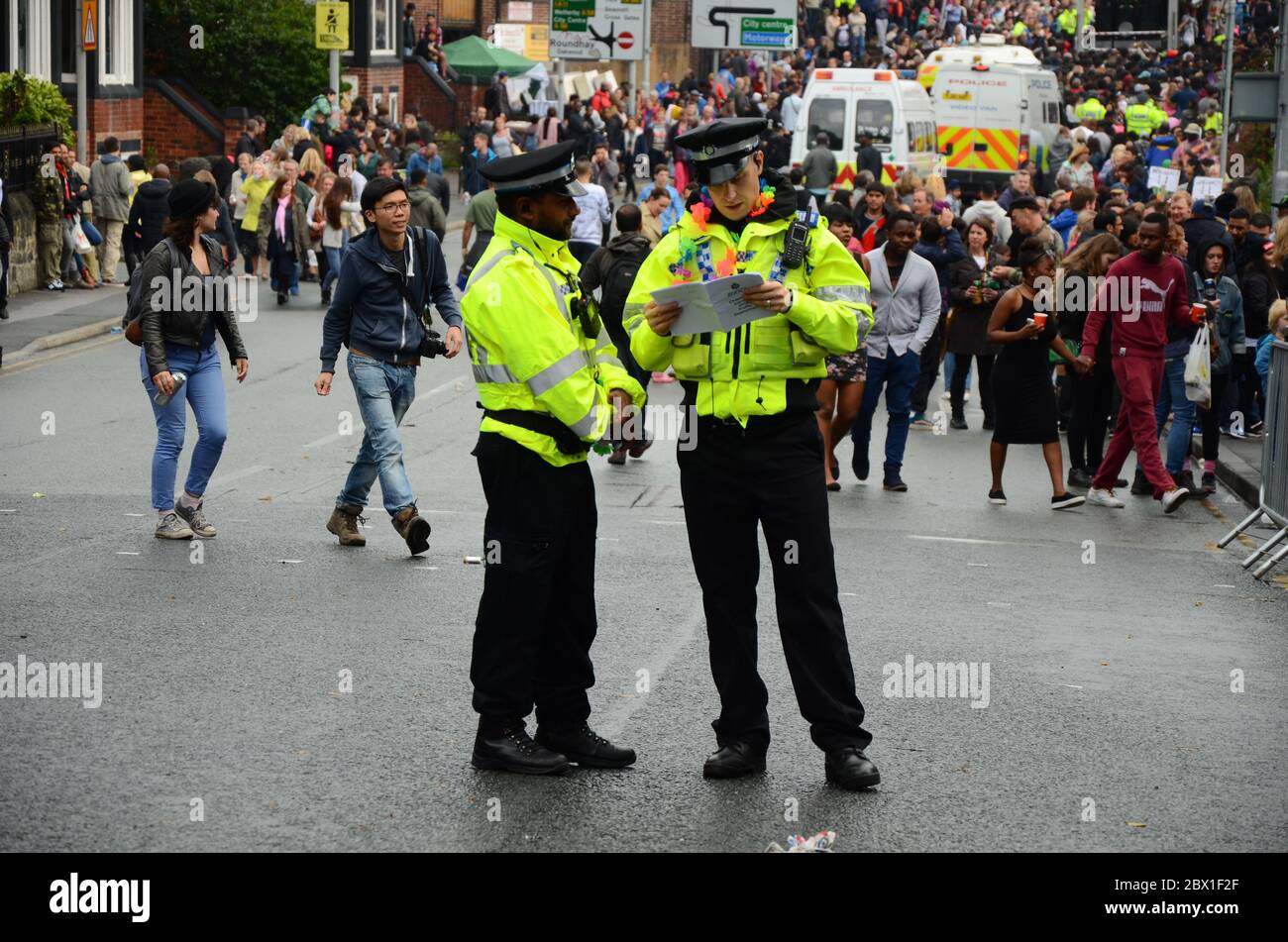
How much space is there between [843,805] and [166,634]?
3.40m

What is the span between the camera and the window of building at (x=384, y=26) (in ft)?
149

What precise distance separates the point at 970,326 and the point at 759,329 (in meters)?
9.73

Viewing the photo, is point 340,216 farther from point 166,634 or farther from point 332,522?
point 166,634

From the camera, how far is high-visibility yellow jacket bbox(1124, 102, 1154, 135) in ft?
126

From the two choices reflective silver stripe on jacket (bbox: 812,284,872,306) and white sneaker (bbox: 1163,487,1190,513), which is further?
white sneaker (bbox: 1163,487,1190,513)

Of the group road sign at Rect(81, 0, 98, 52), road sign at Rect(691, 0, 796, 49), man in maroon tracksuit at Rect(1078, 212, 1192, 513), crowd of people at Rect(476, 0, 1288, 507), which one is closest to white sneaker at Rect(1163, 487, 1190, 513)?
man in maroon tracksuit at Rect(1078, 212, 1192, 513)

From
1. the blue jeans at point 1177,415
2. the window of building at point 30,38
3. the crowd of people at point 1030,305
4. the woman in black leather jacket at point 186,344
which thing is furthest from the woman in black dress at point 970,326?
the window of building at point 30,38

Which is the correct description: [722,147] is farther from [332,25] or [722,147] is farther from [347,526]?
[332,25]

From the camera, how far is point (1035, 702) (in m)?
7.32

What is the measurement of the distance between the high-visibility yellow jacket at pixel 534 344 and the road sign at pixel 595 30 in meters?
31.2

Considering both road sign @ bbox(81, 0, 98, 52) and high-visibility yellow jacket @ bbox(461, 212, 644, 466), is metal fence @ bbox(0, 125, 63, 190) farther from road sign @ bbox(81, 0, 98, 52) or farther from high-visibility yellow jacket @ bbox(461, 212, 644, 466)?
high-visibility yellow jacket @ bbox(461, 212, 644, 466)

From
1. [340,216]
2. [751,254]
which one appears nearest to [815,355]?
[751,254]

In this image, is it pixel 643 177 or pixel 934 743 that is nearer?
pixel 934 743

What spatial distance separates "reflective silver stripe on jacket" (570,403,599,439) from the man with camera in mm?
3947
